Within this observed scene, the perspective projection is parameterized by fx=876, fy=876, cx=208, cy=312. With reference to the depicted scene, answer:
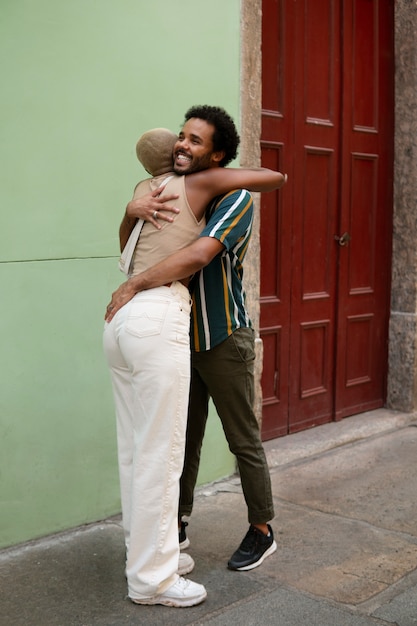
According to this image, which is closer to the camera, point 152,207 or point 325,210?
point 152,207

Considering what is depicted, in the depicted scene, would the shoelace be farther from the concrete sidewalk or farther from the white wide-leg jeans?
the white wide-leg jeans

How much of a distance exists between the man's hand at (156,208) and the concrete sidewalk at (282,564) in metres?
1.46

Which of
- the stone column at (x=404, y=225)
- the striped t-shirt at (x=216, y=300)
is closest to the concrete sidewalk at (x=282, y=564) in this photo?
the striped t-shirt at (x=216, y=300)

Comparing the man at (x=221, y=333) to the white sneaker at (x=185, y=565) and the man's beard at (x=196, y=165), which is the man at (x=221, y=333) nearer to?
the man's beard at (x=196, y=165)

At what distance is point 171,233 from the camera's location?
3301 mm

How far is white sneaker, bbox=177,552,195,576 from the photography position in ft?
11.9

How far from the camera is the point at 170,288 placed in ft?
10.8

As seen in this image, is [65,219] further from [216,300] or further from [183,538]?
[183,538]

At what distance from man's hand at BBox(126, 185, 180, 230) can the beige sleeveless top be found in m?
0.02

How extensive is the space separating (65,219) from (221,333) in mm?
963

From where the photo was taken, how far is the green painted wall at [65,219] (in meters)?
3.76

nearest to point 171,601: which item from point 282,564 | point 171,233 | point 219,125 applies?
point 282,564

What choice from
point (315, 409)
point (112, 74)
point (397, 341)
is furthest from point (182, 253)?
point (397, 341)

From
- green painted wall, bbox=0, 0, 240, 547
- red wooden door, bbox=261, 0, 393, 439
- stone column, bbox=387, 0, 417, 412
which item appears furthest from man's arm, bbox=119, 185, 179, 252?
stone column, bbox=387, 0, 417, 412
